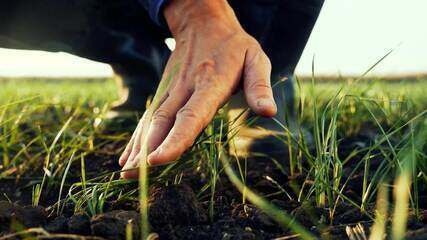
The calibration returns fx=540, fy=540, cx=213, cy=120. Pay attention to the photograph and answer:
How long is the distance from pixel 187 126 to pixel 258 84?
18 cm

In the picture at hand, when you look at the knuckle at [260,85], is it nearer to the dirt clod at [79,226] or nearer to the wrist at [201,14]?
the wrist at [201,14]

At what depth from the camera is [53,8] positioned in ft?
6.51

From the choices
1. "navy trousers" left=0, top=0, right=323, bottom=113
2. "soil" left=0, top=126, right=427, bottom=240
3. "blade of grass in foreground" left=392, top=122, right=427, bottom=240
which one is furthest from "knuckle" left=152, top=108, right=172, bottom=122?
"navy trousers" left=0, top=0, right=323, bottom=113

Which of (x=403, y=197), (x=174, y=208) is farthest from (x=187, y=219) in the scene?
(x=403, y=197)

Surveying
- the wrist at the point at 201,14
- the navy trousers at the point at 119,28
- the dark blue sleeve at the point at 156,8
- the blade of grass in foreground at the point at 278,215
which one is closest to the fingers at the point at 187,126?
the blade of grass in foreground at the point at 278,215

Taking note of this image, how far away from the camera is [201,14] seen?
4.32 ft

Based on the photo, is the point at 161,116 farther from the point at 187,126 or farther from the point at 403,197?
the point at 403,197

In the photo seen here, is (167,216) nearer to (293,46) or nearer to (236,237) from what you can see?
(236,237)

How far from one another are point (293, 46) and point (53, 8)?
89 cm

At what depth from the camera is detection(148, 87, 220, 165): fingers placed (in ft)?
3.37

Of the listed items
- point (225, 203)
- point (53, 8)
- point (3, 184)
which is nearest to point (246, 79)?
point (225, 203)

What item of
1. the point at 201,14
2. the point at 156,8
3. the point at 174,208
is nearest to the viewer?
the point at 174,208

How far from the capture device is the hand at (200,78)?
109cm

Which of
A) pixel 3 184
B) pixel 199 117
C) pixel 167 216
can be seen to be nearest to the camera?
pixel 167 216
